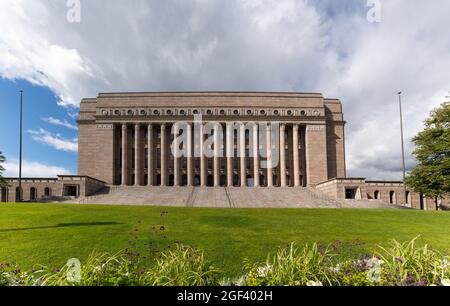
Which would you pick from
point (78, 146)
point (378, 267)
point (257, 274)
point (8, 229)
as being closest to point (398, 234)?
point (378, 267)

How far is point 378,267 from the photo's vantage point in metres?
5.66

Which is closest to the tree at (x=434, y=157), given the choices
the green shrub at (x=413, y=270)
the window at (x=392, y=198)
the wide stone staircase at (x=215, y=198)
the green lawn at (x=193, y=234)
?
the wide stone staircase at (x=215, y=198)

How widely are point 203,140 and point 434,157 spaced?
43312 millimetres

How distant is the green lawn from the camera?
9.98 m

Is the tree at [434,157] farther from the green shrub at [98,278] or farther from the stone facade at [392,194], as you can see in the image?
the green shrub at [98,278]

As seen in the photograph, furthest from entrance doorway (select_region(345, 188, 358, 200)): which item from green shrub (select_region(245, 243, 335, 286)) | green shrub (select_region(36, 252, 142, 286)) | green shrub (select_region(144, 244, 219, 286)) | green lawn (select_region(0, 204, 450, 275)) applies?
green shrub (select_region(36, 252, 142, 286))

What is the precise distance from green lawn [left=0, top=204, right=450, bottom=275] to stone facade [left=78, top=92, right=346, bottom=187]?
137 feet

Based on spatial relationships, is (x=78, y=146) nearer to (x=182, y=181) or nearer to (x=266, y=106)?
(x=182, y=181)

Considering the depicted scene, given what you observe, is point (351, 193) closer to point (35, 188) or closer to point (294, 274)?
point (294, 274)

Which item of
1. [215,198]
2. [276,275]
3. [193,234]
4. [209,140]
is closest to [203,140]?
[209,140]

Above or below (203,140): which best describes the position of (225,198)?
below

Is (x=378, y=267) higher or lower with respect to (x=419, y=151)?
lower

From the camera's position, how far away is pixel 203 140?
6094cm
